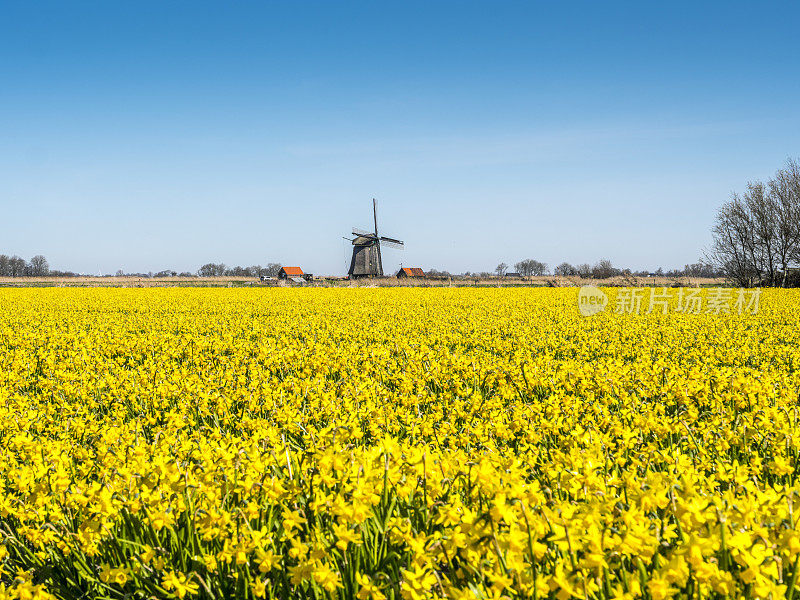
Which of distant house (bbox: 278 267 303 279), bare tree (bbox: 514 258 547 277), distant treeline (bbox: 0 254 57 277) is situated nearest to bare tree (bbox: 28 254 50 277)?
distant treeline (bbox: 0 254 57 277)

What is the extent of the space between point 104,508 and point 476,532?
2.16 m

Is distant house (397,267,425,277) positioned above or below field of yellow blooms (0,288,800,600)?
above

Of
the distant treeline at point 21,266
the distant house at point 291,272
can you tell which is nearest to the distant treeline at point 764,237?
the distant house at point 291,272

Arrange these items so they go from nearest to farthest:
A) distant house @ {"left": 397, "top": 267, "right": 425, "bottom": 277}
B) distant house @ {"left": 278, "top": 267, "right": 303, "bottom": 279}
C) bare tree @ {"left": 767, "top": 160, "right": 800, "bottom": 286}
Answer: bare tree @ {"left": 767, "top": 160, "right": 800, "bottom": 286} < distant house @ {"left": 278, "top": 267, "right": 303, "bottom": 279} < distant house @ {"left": 397, "top": 267, "right": 425, "bottom": 277}

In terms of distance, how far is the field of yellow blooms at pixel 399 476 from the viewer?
7.06 ft

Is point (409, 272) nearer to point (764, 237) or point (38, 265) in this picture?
point (764, 237)

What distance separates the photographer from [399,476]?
2895 millimetres

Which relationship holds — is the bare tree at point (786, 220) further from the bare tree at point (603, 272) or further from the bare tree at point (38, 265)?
the bare tree at point (38, 265)

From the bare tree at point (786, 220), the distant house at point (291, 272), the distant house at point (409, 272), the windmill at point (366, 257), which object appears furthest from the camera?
the distant house at point (409, 272)

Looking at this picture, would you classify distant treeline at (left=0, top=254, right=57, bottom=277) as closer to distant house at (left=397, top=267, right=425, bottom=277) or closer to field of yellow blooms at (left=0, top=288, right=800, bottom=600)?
distant house at (left=397, top=267, right=425, bottom=277)

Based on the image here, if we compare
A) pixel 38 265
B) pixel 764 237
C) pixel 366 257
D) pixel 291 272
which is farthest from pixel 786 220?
pixel 38 265

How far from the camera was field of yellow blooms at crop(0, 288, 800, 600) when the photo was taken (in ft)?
7.06

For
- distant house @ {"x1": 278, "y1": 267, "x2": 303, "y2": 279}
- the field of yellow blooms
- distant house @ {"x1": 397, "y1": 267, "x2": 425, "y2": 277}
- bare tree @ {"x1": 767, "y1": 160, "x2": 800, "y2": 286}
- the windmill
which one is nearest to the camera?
the field of yellow blooms

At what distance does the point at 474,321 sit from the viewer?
16.9 metres
